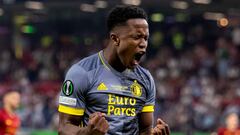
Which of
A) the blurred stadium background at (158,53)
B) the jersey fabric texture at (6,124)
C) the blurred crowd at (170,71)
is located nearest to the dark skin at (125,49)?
the jersey fabric texture at (6,124)

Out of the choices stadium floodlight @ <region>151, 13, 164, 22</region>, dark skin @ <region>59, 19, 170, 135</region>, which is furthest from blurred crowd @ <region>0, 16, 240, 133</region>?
dark skin @ <region>59, 19, 170, 135</region>

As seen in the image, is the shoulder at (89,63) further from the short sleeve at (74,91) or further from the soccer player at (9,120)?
the soccer player at (9,120)

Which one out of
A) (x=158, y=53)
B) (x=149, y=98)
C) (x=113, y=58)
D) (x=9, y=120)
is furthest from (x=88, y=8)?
(x=113, y=58)

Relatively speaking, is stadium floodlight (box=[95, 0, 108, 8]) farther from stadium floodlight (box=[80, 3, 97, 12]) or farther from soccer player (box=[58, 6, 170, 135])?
soccer player (box=[58, 6, 170, 135])

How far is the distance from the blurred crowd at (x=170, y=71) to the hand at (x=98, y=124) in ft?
43.1

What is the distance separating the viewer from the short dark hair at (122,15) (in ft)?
16.5

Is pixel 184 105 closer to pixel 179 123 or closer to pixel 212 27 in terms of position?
pixel 179 123

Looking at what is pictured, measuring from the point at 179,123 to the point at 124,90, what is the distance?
14329mm

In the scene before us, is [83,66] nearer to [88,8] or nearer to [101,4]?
[101,4]

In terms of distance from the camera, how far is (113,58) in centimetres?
519

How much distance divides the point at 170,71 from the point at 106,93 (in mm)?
17506

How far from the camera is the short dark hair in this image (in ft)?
16.5

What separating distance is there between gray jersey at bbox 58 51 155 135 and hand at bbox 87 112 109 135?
12.2 inches

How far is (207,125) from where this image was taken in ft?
61.5
